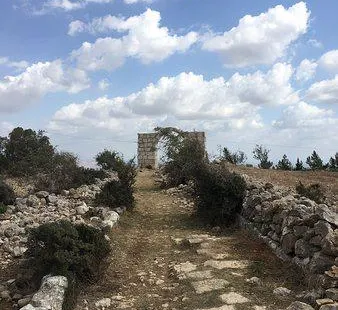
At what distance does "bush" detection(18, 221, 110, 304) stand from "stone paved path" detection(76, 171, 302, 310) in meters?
0.27

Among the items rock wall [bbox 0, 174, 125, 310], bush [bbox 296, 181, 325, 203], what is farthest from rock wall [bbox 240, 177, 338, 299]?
rock wall [bbox 0, 174, 125, 310]

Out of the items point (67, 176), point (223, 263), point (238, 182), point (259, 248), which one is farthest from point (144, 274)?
point (67, 176)

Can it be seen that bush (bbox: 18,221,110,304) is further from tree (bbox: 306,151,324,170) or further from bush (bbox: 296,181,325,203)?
tree (bbox: 306,151,324,170)

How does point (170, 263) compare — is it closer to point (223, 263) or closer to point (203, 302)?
point (223, 263)

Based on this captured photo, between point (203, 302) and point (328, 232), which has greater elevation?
point (328, 232)

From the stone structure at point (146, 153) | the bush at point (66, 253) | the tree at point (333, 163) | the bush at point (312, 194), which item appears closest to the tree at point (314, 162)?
the tree at point (333, 163)

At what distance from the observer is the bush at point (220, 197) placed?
11.4 meters

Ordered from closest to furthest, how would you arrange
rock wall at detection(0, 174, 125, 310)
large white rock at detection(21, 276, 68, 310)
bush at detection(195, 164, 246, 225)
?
large white rock at detection(21, 276, 68, 310) < rock wall at detection(0, 174, 125, 310) < bush at detection(195, 164, 246, 225)

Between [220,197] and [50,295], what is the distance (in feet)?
20.4

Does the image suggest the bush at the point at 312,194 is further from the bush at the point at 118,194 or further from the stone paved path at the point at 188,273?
the bush at the point at 118,194

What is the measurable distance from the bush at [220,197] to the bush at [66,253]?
167 inches

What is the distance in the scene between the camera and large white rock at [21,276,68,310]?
5.87 meters

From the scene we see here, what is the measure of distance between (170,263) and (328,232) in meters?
2.79

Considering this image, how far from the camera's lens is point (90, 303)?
6.50 m
